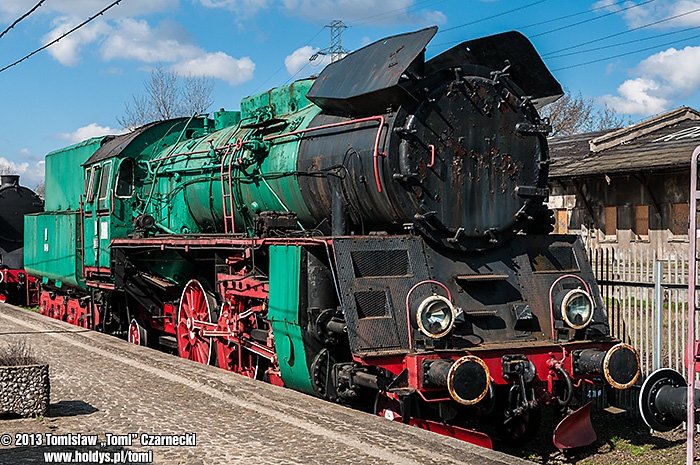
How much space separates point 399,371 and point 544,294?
1.98 metres

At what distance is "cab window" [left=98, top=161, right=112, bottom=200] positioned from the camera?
41.0 feet

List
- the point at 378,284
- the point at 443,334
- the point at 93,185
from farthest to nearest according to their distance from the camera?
the point at 93,185 → the point at 378,284 → the point at 443,334

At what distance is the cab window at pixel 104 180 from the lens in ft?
41.0

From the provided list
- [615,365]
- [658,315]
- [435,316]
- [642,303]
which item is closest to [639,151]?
[642,303]

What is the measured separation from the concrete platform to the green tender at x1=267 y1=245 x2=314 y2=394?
0.23m

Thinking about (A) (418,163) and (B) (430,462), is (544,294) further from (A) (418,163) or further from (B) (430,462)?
(B) (430,462)

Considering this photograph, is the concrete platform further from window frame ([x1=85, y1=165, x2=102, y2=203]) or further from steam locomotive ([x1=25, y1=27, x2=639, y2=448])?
window frame ([x1=85, y1=165, x2=102, y2=203])

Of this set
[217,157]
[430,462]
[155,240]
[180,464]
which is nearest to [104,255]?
[155,240]

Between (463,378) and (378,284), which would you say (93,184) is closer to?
(378,284)

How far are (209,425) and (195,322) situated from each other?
4153mm

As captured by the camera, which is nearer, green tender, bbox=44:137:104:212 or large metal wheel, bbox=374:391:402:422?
large metal wheel, bbox=374:391:402:422

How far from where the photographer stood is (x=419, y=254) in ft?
23.4

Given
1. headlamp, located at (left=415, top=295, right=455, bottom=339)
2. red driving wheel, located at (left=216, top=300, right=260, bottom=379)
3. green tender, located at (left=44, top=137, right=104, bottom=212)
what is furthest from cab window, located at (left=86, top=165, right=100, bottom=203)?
headlamp, located at (left=415, top=295, right=455, bottom=339)

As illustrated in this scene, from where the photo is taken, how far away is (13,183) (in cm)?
2350
